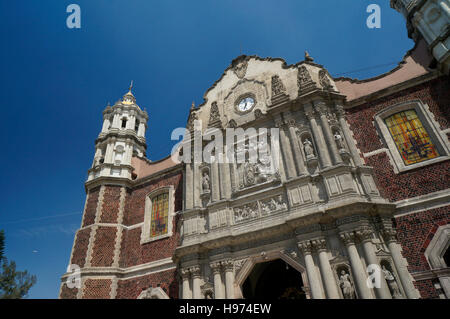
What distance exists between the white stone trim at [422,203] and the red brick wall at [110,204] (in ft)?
48.2

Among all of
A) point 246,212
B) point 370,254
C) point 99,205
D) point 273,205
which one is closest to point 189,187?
point 246,212

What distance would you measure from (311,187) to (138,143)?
564 inches

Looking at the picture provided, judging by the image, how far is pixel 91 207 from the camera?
17703 mm

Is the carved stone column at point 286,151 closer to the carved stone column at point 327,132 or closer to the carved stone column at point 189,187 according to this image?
the carved stone column at point 327,132

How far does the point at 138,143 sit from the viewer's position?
2198 centimetres

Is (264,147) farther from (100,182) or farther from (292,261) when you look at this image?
(100,182)

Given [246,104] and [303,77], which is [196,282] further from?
[303,77]

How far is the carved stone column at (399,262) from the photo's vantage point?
9323mm

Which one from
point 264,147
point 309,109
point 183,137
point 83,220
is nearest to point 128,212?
point 83,220

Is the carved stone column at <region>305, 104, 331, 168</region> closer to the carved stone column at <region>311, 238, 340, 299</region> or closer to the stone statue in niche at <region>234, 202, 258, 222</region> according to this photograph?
the carved stone column at <region>311, 238, 340, 299</region>

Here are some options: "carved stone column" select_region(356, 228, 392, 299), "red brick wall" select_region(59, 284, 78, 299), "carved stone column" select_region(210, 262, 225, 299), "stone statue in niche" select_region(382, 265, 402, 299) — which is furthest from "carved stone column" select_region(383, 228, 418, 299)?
"red brick wall" select_region(59, 284, 78, 299)

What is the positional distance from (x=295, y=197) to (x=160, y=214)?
8683 mm

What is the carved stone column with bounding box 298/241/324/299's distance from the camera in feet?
33.4

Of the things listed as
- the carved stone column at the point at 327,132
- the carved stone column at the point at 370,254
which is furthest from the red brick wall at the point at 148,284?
the carved stone column at the point at 327,132
